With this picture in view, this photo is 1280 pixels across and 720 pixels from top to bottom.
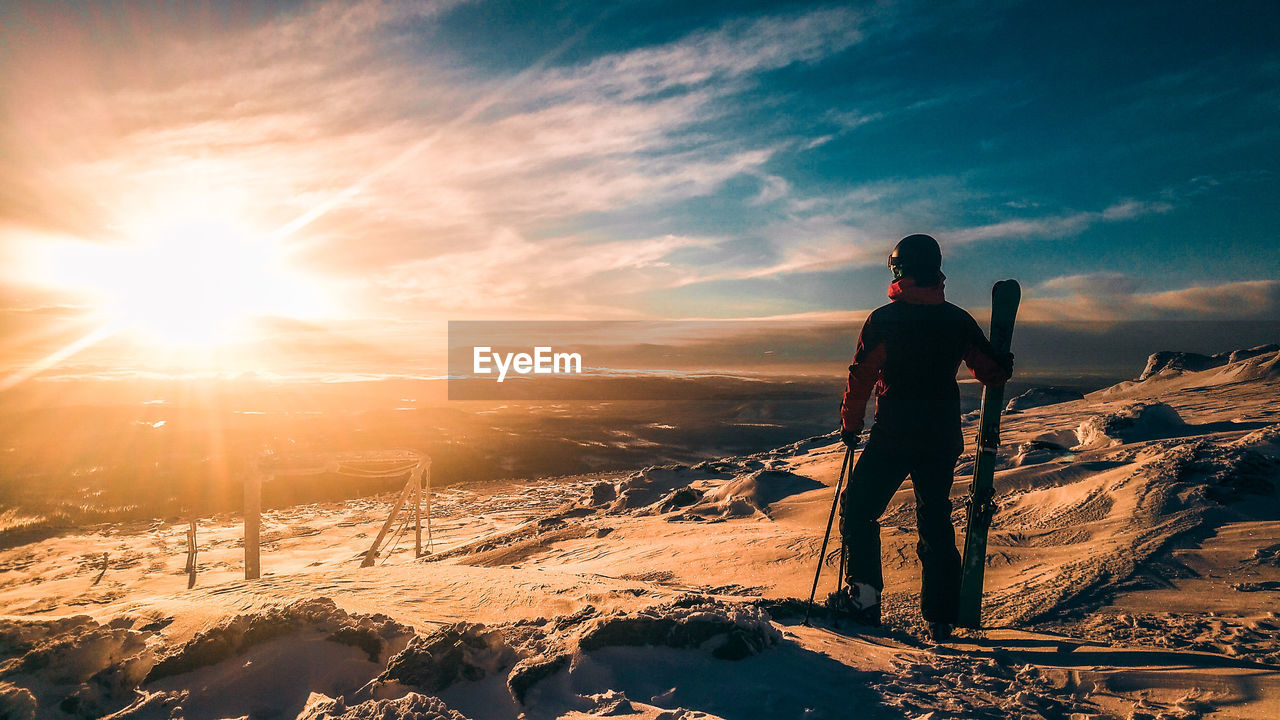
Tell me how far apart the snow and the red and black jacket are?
3.77 feet

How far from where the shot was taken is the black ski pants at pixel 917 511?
3.16 metres

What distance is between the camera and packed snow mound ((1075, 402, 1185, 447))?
296 inches

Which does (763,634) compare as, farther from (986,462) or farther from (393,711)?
(986,462)

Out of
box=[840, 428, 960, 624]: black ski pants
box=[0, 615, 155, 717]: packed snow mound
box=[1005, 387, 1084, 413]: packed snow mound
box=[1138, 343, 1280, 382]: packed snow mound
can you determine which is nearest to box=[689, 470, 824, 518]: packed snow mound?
box=[840, 428, 960, 624]: black ski pants

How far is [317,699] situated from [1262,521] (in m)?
5.78

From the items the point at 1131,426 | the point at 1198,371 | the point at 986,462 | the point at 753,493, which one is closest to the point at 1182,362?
the point at 1198,371

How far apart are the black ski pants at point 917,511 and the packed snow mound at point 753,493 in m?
5.90

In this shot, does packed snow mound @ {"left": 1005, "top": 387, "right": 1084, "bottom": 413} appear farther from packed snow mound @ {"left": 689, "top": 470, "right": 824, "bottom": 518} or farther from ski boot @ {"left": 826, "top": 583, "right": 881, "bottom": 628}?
ski boot @ {"left": 826, "top": 583, "right": 881, "bottom": 628}

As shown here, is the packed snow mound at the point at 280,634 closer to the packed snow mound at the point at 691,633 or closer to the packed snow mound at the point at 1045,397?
the packed snow mound at the point at 691,633

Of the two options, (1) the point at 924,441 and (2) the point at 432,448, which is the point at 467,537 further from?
(2) the point at 432,448

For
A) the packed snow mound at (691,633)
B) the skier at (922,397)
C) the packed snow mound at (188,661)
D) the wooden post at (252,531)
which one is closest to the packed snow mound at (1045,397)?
the skier at (922,397)

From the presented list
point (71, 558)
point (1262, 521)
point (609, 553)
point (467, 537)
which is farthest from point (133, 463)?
point (1262, 521)

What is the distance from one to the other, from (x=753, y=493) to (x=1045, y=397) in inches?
745

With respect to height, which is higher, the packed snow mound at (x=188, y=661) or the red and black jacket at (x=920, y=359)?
the red and black jacket at (x=920, y=359)
